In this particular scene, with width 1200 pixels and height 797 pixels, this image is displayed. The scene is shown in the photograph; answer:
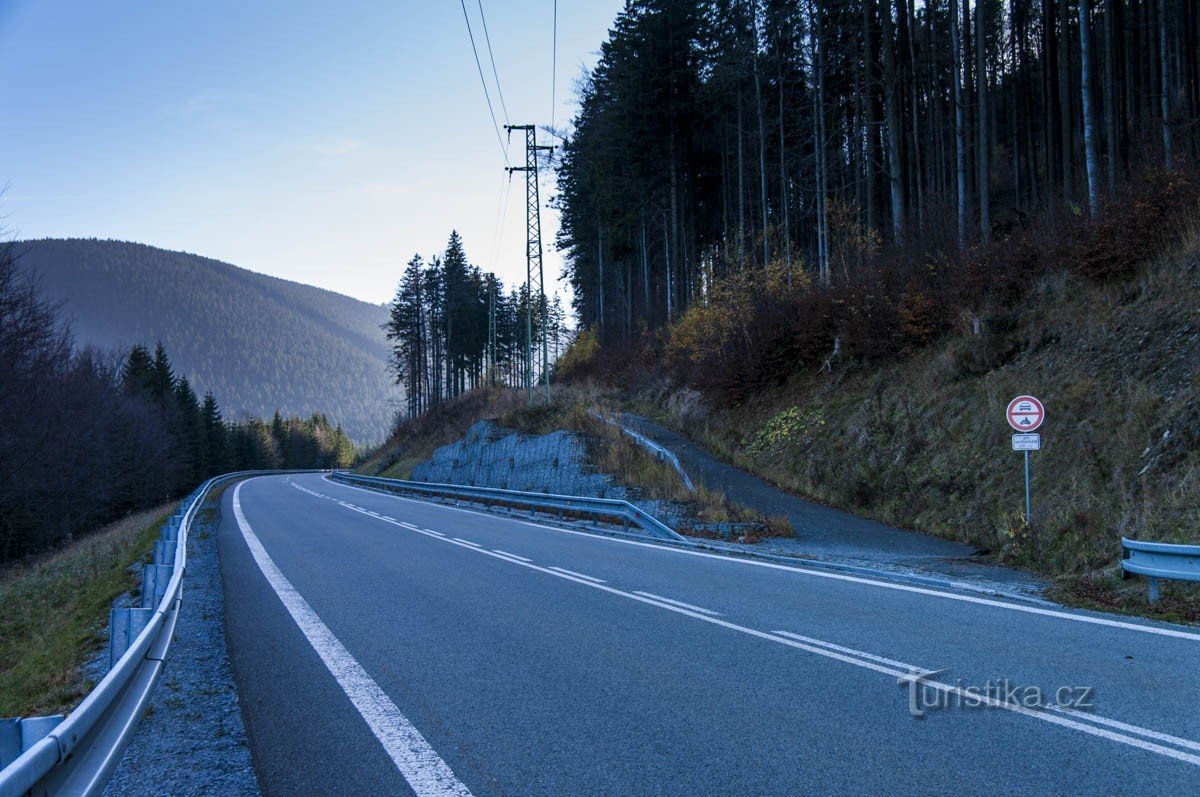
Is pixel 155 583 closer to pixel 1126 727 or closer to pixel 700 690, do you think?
pixel 700 690

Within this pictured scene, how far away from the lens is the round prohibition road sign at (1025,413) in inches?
485

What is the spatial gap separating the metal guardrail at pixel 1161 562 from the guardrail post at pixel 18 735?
30.3ft

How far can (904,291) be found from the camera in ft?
73.4

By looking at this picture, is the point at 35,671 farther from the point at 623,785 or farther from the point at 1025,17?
the point at 1025,17

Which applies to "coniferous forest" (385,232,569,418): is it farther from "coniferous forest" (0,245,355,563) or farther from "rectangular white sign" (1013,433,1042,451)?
"rectangular white sign" (1013,433,1042,451)

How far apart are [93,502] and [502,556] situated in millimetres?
35554

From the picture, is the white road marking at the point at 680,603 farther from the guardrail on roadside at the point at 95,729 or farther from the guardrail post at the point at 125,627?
the guardrail post at the point at 125,627

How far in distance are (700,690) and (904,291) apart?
1939 centimetres

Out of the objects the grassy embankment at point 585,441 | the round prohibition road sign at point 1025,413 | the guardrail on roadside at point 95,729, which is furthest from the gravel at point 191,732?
the round prohibition road sign at point 1025,413

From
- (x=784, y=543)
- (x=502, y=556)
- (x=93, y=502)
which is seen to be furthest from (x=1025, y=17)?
(x=93, y=502)

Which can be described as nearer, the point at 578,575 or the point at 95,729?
the point at 95,729

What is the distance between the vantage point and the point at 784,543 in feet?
47.9

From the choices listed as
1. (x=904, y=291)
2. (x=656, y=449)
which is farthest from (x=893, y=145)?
(x=656, y=449)

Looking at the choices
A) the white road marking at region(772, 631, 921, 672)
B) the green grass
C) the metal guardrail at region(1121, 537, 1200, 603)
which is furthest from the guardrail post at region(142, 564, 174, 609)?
the metal guardrail at region(1121, 537, 1200, 603)
